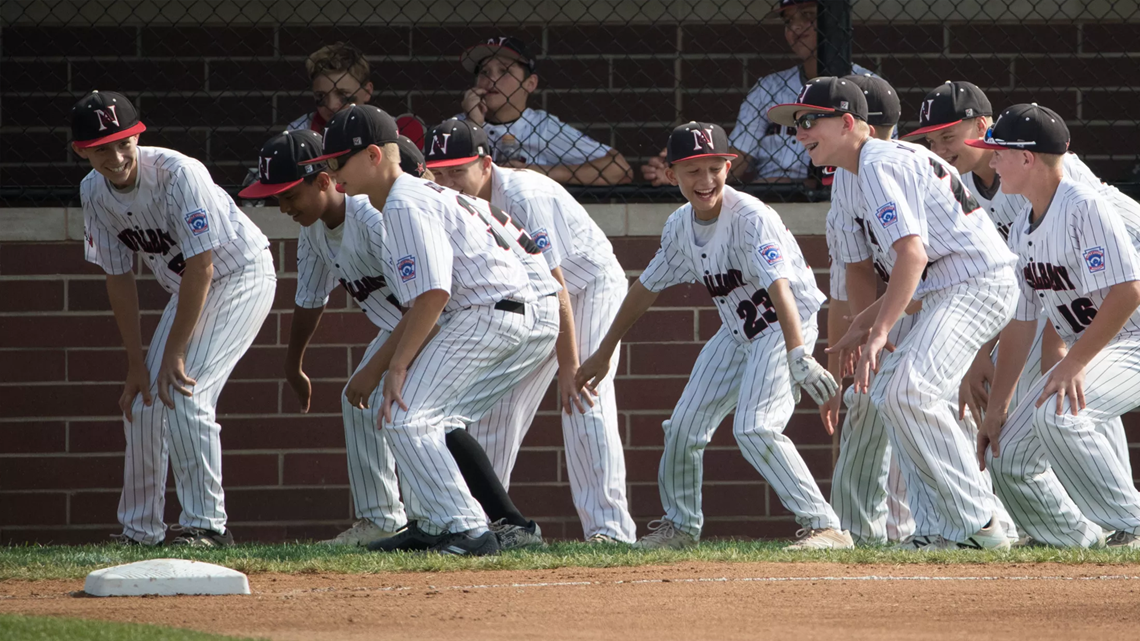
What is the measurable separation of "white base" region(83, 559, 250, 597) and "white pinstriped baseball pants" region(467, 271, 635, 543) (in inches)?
74.8

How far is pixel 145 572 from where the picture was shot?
4613 mm

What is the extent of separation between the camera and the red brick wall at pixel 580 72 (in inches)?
326

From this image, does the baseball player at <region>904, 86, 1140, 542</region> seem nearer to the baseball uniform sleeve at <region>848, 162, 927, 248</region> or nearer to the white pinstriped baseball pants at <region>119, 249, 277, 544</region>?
the baseball uniform sleeve at <region>848, 162, 927, 248</region>

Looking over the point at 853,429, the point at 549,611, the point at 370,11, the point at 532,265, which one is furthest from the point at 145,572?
the point at 370,11

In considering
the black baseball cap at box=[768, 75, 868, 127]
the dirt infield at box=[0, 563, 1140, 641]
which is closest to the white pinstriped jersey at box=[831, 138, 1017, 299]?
the black baseball cap at box=[768, 75, 868, 127]

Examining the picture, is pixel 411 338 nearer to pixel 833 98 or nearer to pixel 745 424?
pixel 745 424

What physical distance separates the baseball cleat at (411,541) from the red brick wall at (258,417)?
222 cm

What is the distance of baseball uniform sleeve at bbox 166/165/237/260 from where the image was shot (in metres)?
6.13

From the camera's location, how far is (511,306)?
562 cm

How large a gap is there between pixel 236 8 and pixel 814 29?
3.17 m

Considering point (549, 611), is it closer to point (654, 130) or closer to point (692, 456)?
point (692, 456)

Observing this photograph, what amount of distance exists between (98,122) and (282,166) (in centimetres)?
74

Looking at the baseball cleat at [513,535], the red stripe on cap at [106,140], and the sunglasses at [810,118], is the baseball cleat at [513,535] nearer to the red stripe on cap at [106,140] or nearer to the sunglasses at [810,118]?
the sunglasses at [810,118]

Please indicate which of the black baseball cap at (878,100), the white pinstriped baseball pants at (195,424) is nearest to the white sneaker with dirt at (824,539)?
the black baseball cap at (878,100)
